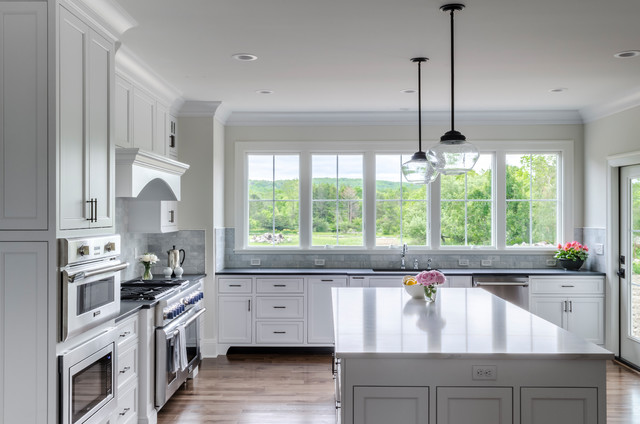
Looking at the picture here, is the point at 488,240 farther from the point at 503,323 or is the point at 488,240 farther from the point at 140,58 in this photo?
the point at 140,58

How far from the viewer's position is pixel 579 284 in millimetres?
5840

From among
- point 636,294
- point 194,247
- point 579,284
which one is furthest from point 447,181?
point 194,247

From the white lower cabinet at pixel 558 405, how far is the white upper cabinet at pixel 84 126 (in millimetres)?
2432

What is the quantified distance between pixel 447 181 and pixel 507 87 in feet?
5.36

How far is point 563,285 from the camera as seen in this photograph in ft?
19.2

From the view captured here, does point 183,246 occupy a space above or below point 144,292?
above

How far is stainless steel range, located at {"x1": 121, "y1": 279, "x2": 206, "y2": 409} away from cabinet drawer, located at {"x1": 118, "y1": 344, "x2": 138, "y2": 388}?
238 mm

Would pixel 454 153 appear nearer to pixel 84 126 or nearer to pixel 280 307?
pixel 84 126

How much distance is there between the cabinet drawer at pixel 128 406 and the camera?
138 inches

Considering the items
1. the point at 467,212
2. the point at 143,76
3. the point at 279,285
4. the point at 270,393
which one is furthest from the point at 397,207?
the point at 143,76

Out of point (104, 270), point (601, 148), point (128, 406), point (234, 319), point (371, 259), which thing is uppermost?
point (601, 148)

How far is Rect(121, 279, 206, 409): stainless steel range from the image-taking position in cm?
402

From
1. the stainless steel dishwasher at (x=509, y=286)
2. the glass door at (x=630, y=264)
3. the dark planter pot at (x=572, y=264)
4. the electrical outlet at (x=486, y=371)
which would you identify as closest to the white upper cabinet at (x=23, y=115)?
the electrical outlet at (x=486, y=371)

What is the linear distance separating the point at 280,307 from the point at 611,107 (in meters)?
4.15
